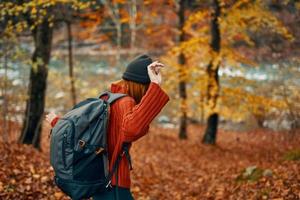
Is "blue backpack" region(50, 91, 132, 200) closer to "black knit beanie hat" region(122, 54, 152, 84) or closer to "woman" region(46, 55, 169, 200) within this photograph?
"woman" region(46, 55, 169, 200)

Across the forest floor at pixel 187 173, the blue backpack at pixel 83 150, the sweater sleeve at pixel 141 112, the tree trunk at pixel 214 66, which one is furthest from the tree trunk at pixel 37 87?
the sweater sleeve at pixel 141 112

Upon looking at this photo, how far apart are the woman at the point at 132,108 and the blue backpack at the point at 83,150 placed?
89 mm

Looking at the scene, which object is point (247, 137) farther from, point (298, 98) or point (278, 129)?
point (298, 98)

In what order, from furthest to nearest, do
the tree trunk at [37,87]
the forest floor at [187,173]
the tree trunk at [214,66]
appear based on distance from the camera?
1. the tree trunk at [214,66]
2. the tree trunk at [37,87]
3. the forest floor at [187,173]

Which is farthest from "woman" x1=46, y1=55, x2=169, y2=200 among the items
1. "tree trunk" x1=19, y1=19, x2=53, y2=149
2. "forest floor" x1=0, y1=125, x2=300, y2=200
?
"tree trunk" x1=19, y1=19, x2=53, y2=149

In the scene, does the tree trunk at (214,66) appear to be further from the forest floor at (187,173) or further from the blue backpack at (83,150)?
the blue backpack at (83,150)

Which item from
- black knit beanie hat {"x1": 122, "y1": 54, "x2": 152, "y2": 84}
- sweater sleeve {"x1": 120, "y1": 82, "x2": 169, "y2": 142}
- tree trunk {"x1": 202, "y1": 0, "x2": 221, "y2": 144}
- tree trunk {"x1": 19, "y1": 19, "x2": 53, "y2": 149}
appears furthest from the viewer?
tree trunk {"x1": 202, "y1": 0, "x2": 221, "y2": 144}

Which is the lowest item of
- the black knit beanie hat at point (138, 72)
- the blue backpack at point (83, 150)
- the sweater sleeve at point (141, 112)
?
the blue backpack at point (83, 150)

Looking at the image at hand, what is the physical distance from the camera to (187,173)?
40.8ft

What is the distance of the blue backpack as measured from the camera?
12.0ft

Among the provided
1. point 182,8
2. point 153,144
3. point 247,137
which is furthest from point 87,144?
point 247,137

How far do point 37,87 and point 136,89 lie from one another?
287 inches

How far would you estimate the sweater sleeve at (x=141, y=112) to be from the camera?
11.8 feet

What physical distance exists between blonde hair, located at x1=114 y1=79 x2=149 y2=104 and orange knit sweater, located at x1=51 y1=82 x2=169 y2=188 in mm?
171
